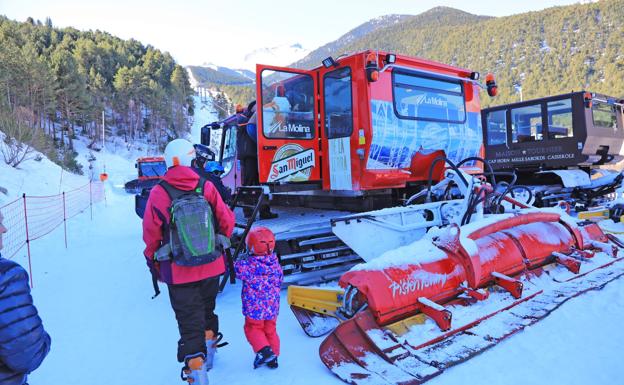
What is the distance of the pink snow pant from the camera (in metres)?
2.86

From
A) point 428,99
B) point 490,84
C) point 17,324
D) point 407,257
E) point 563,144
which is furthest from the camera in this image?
point 563,144

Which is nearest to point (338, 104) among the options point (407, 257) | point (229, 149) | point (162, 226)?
point (229, 149)

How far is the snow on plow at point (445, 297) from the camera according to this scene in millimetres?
2734

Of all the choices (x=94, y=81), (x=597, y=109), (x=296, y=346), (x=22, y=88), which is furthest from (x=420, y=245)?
(x=94, y=81)

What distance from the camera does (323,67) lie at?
5066 mm

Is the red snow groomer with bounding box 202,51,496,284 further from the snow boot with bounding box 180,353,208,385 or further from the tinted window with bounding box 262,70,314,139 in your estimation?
the snow boot with bounding box 180,353,208,385

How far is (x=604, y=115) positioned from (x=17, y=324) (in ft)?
42.1

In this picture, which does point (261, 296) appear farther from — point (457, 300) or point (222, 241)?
point (457, 300)

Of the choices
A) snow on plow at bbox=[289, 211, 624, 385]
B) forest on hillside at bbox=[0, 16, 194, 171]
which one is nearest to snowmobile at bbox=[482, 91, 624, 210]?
snow on plow at bbox=[289, 211, 624, 385]

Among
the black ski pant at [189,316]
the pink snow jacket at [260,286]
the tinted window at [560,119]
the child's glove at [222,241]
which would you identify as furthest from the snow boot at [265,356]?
the tinted window at [560,119]

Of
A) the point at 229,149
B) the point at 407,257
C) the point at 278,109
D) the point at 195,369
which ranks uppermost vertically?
the point at 278,109

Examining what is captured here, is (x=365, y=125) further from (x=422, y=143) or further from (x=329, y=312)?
(x=329, y=312)

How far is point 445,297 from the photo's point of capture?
3.33 meters

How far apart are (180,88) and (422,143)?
2402 inches
